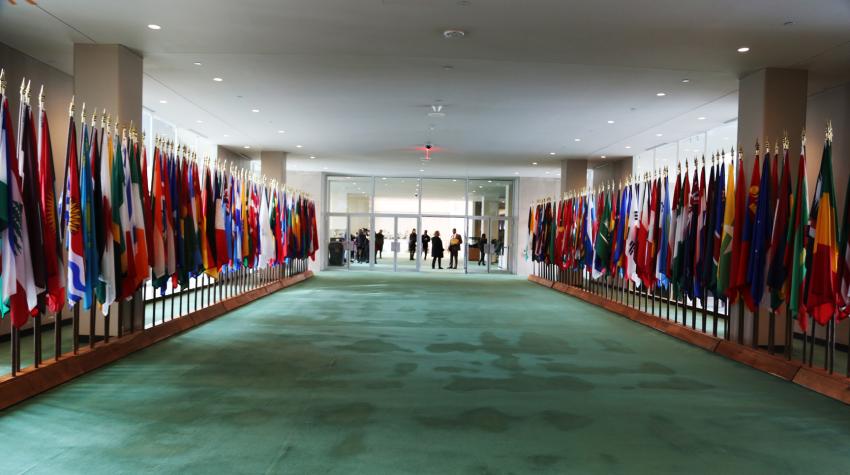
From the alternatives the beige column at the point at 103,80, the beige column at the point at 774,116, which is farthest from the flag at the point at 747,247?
the beige column at the point at 103,80

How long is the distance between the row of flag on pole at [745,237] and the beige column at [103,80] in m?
6.90

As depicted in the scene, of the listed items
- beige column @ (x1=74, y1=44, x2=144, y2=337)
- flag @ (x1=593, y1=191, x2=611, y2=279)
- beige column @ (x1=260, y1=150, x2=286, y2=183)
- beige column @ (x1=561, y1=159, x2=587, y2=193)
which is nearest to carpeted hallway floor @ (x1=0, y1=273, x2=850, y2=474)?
beige column @ (x1=74, y1=44, x2=144, y2=337)

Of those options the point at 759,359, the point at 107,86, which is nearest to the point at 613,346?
the point at 759,359

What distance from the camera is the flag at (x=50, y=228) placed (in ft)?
15.4

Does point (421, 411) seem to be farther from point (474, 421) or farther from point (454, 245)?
point (454, 245)

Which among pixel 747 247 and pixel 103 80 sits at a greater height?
pixel 103 80

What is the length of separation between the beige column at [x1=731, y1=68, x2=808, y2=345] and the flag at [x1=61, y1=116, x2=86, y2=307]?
7123 mm

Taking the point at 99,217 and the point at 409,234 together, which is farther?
the point at 409,234

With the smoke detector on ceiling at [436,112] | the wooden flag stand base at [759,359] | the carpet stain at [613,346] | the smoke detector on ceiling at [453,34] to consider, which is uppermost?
the smoke detector on ceiling at [453,34]

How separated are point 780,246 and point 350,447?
15.8 feet

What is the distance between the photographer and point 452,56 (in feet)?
23.7

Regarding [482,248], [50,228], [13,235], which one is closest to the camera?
[13,235]

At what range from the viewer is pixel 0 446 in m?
3.61

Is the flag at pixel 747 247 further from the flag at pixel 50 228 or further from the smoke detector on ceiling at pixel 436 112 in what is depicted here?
the flag at pixel 50 228
